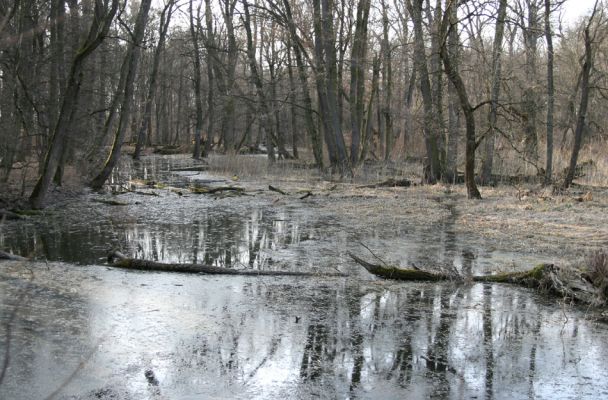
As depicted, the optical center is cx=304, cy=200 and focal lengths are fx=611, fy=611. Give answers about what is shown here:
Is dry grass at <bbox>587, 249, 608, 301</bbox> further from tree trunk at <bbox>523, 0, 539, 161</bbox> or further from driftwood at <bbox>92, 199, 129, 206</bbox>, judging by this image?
driftwood at <bbox>92, 199, 129, 206</bbox>

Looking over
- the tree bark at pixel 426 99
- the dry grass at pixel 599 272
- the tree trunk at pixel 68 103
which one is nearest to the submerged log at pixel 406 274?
the dry grass at pixel 599 272

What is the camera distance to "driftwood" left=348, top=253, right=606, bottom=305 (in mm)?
6316

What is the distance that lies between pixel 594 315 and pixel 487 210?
6906 mm

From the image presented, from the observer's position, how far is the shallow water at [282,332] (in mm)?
4141

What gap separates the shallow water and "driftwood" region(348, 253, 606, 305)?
20cm

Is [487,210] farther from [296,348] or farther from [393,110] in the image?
[393,110]

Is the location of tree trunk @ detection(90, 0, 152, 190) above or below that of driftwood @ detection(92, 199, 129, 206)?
above

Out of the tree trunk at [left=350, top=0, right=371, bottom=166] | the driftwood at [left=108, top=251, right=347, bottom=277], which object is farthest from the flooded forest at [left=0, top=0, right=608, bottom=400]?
the tree trunk at [left=350, top=0, right=371, bottom=166]

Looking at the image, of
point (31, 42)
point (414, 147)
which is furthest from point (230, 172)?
point (414, 147)

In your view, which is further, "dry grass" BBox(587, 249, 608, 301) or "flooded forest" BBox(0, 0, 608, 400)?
"dry grass" BBox(587, 249, 608, 301)

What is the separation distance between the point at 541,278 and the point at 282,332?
316 cm

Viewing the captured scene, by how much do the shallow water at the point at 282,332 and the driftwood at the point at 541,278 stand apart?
Result: 199 millimetres

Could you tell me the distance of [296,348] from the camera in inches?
191

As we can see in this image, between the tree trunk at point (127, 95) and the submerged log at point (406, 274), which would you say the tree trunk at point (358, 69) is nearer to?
the tree trunk at point (127, 95)
